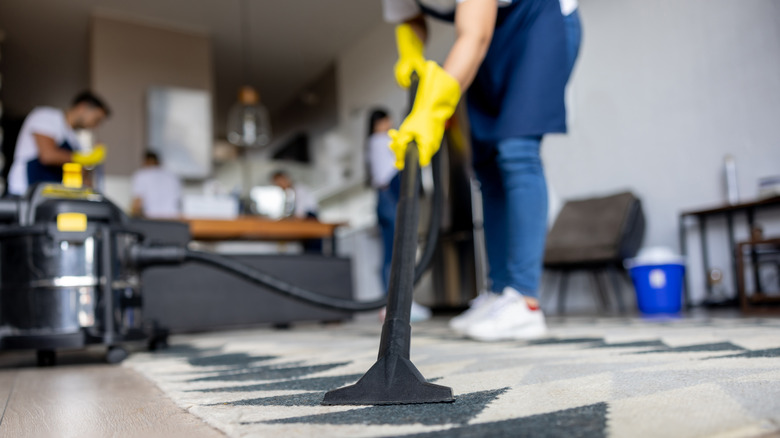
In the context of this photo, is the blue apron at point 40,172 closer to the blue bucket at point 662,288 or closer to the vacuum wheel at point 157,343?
the vacuum wheel at point 157,343

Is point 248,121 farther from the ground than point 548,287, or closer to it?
farther from the ground

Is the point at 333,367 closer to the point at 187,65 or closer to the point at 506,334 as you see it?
the point at 506,334

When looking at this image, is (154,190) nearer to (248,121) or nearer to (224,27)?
(248,121)

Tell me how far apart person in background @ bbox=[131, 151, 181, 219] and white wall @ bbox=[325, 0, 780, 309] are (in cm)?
278

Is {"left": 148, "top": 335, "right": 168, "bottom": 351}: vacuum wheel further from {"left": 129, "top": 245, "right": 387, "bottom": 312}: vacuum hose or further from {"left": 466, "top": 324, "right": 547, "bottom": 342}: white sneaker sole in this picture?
{"left": 466, "top": 324, "right": 547, "bottom": 342}: white sneaker sole

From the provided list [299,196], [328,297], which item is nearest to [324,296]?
[328,297]

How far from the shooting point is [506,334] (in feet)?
4.02

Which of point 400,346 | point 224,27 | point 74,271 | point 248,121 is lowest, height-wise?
point 400,346

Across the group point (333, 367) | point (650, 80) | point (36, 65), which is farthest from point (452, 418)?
point (36, 65)

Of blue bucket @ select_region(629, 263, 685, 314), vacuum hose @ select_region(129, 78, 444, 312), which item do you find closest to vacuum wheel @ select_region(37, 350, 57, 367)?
vacuum hose @ select_region(129, 78, 444, 312)

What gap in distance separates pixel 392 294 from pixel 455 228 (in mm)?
3020

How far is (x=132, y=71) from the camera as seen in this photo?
5.48 metres

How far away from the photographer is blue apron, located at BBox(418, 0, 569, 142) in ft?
4.45

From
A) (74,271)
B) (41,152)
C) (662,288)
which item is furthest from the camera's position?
(662,288)
